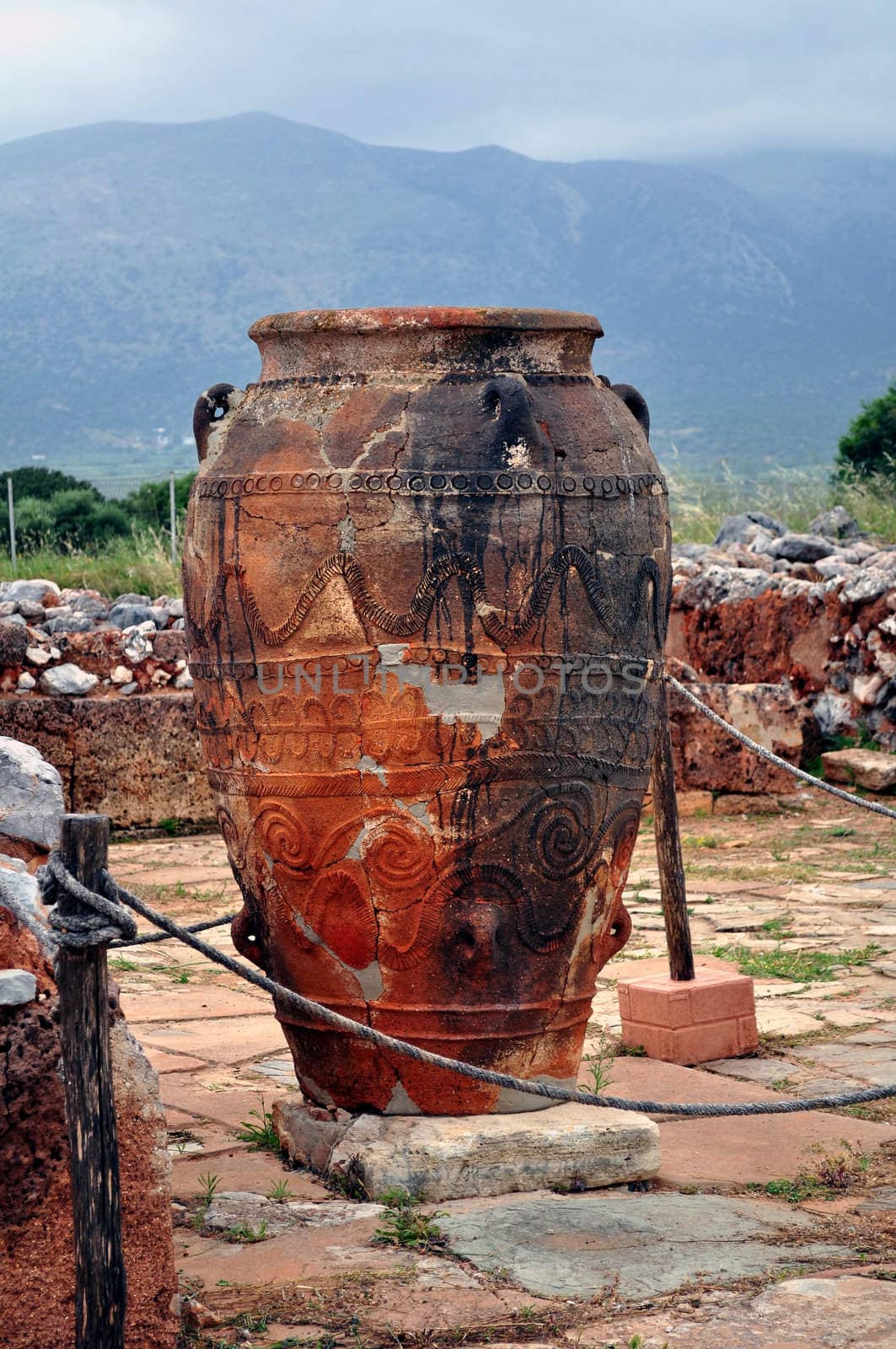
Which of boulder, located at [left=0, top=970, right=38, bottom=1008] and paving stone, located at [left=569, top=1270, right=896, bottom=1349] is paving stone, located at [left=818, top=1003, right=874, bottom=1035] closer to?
paving stone, located at [left=569, top=1270, right=896, bottom=1349]

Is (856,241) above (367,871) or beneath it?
above

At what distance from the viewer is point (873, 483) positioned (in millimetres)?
16469

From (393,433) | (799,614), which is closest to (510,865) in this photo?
(393,433)

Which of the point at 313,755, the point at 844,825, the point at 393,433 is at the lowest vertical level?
the point at 844,825

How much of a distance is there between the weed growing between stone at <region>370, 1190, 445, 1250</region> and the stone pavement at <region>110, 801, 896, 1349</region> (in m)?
0.02

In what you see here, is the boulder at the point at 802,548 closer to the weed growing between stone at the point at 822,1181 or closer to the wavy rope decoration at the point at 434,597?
the weed growing between stone at the point at 822,1181

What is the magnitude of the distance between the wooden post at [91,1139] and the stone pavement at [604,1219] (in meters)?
0.42

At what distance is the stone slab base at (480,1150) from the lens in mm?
3551

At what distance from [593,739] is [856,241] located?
14984 cm

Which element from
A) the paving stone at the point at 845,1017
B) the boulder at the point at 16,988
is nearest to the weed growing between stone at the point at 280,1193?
the boulder at the point at 16,988

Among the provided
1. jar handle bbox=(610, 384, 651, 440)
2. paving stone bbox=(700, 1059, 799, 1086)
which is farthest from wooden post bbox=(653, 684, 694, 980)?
jar handle bbox=(610, 384, 651, 440)

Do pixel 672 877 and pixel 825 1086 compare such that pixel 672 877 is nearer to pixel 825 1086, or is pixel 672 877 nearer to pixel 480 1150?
pixel 825 1086

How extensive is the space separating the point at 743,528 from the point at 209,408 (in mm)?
9666

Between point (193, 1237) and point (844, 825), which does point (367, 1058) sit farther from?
point (844, 825)
